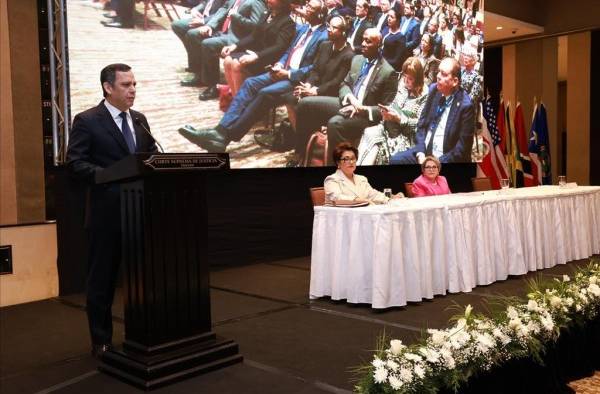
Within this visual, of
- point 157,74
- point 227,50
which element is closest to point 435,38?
point 227,50

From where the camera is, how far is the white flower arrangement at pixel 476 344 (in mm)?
2082

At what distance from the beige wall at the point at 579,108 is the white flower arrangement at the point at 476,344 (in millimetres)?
9513

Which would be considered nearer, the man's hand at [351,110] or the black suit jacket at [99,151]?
the black suit jacket at [99,151]

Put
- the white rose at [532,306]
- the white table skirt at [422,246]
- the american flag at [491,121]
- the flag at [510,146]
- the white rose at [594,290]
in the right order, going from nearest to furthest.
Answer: the white rose at [532,306] < the white rose at [594,290] < the white table skirt at [422,246] < the american flag at [491,121] < the flag at [510,146]

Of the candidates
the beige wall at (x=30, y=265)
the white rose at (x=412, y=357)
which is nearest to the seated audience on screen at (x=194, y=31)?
the beige wall at (x=30, y=265)

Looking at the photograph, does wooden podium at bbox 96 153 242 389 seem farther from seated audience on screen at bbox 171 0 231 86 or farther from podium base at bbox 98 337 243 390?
seated audience on screen at bbox 171 0 231 86

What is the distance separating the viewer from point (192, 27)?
211 inches

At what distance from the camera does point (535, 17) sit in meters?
10.9

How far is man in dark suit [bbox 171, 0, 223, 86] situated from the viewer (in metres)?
5.30

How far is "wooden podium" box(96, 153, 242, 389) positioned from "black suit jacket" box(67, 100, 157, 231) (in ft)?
0.55

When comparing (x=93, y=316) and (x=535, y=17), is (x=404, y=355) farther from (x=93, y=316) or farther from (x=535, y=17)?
(x=535, y=17)

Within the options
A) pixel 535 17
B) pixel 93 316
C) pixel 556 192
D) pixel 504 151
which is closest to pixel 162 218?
pixel 93 316

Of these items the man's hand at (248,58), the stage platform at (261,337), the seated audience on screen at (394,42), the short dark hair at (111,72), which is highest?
the seated audience on screen at (394,42)

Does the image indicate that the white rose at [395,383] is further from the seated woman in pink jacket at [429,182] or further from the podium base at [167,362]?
the seated woman in pink jacket at [429,182]
